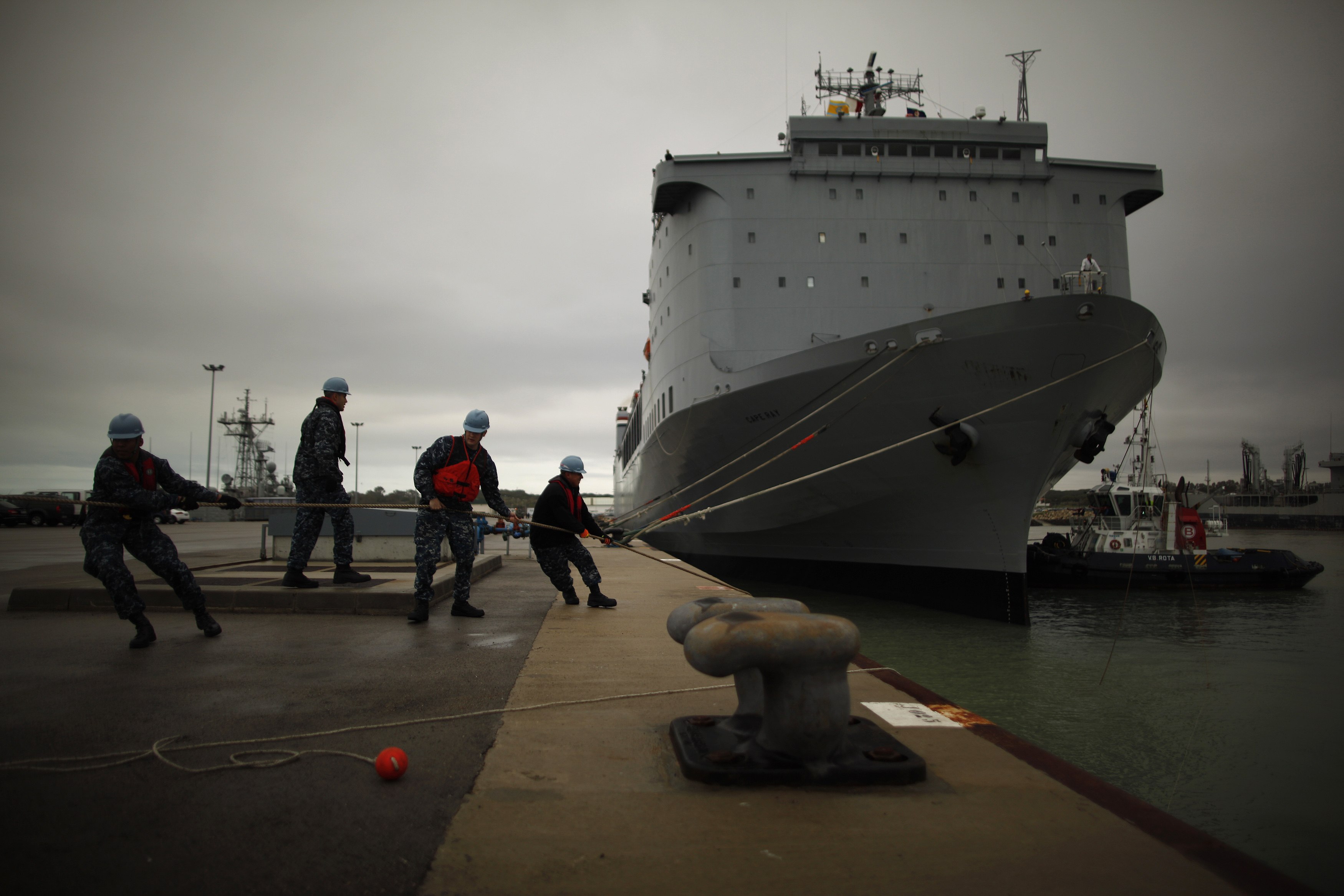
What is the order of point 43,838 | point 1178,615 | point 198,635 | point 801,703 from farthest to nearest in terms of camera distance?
point 1178,615, point 198,635, point 801,703, point 43,838

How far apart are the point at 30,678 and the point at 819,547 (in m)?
10.6

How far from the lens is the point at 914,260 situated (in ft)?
44.2

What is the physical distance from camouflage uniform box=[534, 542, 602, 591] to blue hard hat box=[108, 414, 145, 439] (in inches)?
112

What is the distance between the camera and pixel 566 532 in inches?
227

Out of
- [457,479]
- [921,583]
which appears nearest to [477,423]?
[457,479]

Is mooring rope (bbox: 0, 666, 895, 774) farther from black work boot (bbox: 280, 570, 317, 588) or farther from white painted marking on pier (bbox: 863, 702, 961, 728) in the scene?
black work boot (bbox: 280, 570, 317, 588)

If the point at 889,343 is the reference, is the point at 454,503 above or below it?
below

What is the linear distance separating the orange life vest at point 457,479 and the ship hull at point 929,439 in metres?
3.93

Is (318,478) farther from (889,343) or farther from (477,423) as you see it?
(889,343)

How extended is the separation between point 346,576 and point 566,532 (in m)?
1.90

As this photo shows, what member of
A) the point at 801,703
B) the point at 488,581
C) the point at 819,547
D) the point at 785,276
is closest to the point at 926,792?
the point at 801,703

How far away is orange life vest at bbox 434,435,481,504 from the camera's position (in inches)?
202

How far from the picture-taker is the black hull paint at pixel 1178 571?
18.9m

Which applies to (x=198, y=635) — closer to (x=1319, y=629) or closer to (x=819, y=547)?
(x=819, y=547)
